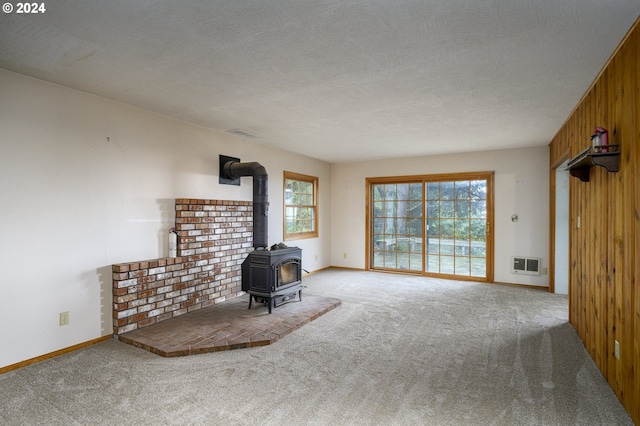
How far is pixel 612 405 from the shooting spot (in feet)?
7.22

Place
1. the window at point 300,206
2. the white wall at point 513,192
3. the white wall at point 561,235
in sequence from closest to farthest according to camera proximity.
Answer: the white wall at point 561,235 < the white wall at point 513,192 < the window at point 300,206

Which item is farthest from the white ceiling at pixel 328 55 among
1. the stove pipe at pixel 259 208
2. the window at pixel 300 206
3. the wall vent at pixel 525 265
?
the wall vent at pixel 525 265

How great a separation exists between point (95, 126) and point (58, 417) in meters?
2.53

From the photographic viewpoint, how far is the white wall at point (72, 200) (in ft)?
9.02

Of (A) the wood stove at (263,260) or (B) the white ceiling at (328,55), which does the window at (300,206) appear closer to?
(A) the wood stove at (263,260)

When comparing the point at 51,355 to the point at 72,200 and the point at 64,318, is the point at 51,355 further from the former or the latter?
the point at 72,200

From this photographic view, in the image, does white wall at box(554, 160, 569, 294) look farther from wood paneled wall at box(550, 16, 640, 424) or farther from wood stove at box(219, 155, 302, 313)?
wood stove at box(219, 155, 302, 313)

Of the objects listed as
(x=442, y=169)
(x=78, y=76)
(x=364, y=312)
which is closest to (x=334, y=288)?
(x=364, y=312)

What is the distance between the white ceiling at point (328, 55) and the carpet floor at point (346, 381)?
2407mm

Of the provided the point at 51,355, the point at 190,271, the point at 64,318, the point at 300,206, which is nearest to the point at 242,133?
the point at 190,271

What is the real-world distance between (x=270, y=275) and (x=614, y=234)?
325 centimetres

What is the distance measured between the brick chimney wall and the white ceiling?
1.32 m

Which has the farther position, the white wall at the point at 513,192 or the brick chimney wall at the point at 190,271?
the white wall at the point at 513,192

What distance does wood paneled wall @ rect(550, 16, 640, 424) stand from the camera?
2012mm
